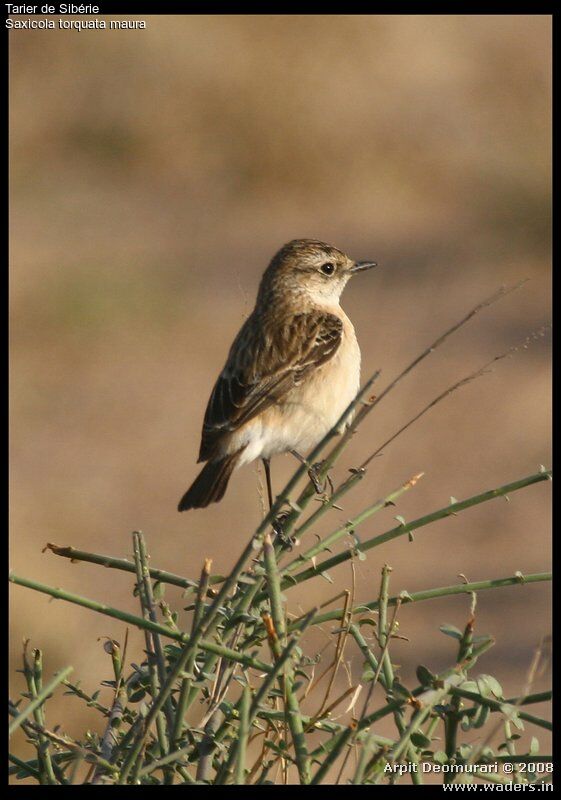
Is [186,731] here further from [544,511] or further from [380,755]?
[544,511]

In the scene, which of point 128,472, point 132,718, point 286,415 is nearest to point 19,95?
point 128,472

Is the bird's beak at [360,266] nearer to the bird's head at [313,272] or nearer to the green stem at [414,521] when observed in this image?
the bird's head at [313,272]

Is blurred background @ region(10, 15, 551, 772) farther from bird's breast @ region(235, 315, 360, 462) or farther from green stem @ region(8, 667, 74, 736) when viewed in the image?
green stem @ region(8, 667, 74, 736)

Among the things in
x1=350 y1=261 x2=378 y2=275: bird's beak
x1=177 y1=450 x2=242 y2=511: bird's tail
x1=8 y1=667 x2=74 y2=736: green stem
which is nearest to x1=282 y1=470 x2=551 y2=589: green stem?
x1=8 y1=667 x2=74 y2=736: green stem

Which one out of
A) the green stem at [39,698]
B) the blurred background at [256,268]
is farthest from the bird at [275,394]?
the green stem at [39,698]

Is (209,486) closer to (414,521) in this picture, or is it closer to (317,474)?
(317,474)

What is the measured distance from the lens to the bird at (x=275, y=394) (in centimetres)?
522

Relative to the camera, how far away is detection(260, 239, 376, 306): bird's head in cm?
608

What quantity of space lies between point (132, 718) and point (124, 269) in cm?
1297

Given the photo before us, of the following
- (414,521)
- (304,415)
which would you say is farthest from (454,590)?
(304,415)

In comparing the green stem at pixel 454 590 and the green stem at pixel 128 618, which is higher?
the green stem at pixel 454 590

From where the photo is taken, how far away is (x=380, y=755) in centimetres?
269

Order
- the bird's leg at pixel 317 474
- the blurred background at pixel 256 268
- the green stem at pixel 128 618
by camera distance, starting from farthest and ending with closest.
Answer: the blurred background at pixel 256 268 → the bird's leg at pixel 317 474 → the green stem at pixel 128 618

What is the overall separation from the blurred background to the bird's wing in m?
2.27
